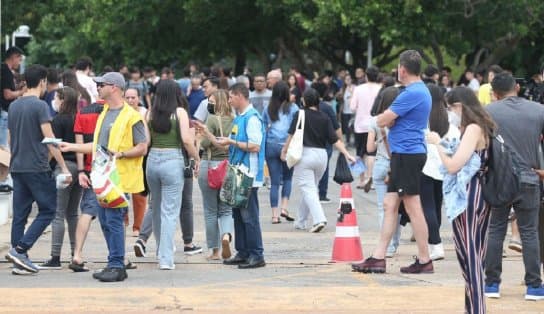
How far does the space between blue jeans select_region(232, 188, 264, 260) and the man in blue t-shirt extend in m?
1.00

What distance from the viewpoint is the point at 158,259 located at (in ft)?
38.7

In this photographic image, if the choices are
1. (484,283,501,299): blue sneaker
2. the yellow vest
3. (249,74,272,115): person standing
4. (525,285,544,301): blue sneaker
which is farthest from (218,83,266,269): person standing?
(249,74,272,115): person standing

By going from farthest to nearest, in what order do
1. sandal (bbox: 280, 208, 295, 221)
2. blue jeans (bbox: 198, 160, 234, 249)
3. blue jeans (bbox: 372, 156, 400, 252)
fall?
sandal (bbox: 280, 208, 295, 221), blue jeans (bbox: 372, 156, 400, 252), blue jeans (bbox: 198, 160, 234, 249)

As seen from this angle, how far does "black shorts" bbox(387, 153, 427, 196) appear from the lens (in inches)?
435

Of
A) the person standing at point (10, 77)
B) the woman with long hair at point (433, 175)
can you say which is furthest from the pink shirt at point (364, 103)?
the woman with long hair at point (433, 175)

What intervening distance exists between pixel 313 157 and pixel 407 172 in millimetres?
3620

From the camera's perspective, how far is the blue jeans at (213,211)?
12.2m

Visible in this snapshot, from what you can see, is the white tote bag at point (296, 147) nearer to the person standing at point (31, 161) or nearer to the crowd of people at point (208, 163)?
the crowd of people at point (208, 163)

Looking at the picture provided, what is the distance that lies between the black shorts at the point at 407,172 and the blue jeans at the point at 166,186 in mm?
1954

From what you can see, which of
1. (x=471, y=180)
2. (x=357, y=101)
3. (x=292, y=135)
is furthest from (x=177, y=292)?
(x=357, y=101)

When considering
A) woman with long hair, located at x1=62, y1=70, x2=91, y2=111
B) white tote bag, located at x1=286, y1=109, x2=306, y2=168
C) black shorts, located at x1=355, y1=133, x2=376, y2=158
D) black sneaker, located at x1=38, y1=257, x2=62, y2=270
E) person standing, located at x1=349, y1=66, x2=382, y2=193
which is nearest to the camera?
black sneaker, located at x1=38, y1=257, x2=62, y2=270

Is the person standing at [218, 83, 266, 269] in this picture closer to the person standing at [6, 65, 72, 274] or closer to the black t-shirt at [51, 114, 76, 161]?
the black t-shirt at [51, 114, 76, 161]

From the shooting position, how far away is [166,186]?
1134cm

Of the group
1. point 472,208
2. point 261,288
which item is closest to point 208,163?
point 261,288
